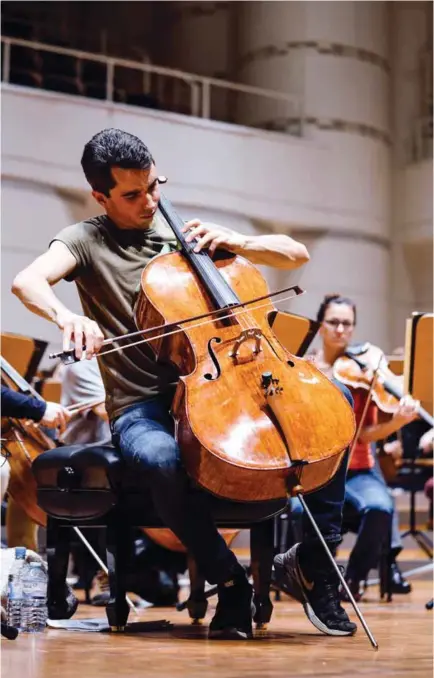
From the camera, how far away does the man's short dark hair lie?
250 centimetres

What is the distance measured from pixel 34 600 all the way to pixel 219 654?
0.67 meters

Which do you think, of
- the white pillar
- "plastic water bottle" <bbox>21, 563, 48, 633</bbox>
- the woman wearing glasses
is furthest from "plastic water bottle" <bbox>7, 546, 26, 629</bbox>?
the white pillar

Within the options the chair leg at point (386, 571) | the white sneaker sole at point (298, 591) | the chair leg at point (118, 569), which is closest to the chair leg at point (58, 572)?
the chair leg at point (118, 569)

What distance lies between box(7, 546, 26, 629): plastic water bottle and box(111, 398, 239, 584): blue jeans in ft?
1.37

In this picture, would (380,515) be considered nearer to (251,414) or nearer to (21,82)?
(251,414)

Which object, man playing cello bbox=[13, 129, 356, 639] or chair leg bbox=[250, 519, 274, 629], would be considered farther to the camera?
chair leg bbox=[250, 519, 274, 629]

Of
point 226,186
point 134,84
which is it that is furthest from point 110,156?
point 134,84

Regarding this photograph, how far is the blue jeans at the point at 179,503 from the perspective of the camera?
2.25 metres

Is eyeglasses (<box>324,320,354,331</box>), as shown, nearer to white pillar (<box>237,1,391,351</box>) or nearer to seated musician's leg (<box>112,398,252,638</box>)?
seated musician's leg (<box>112,398,252,638</box>)

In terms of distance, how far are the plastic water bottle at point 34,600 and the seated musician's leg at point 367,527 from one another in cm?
157

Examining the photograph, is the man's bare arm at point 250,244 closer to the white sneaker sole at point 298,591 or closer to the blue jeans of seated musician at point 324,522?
the blue jeans of seated musician at point 324,522

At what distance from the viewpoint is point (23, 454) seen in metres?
3.39

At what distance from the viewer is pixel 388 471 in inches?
202

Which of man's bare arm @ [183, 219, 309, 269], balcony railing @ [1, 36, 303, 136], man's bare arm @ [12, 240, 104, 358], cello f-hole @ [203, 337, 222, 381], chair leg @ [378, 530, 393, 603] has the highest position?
balcony railing @ [1, 36, 303, 136]
